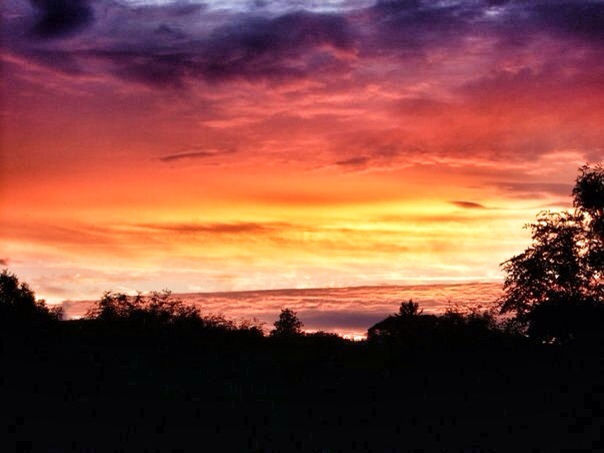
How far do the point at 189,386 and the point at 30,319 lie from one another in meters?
9.82

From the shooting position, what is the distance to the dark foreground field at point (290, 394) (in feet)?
63.6

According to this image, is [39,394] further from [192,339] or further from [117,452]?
[192,339]

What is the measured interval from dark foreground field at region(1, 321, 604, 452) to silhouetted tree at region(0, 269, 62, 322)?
1367 millimetres

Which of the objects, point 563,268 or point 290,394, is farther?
point 563,268

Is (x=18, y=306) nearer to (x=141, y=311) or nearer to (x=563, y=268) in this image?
(x=141, y=311)

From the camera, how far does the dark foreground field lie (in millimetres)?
19391

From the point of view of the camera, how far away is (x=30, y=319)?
31.7m

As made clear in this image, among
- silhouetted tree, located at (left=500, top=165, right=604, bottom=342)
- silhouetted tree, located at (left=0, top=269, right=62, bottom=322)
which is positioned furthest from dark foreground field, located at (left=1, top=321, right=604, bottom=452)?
silhouetted tree, located at (left=500, top=165, right=604, bottom=342)

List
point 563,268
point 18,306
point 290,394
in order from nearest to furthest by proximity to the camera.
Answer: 1. point 290,394
2. point 18,306
3. point 563,268

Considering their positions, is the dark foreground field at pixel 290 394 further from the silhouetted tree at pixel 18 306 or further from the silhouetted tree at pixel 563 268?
the silhouetted tree at pixel 563 268

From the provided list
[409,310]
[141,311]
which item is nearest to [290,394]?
[141,311]

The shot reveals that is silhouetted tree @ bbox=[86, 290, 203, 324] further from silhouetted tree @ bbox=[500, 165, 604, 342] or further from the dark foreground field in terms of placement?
silhouetted tree @ bbox=[500, 165, 604, 342]

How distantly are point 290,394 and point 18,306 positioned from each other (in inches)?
640

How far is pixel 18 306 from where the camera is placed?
117ft
